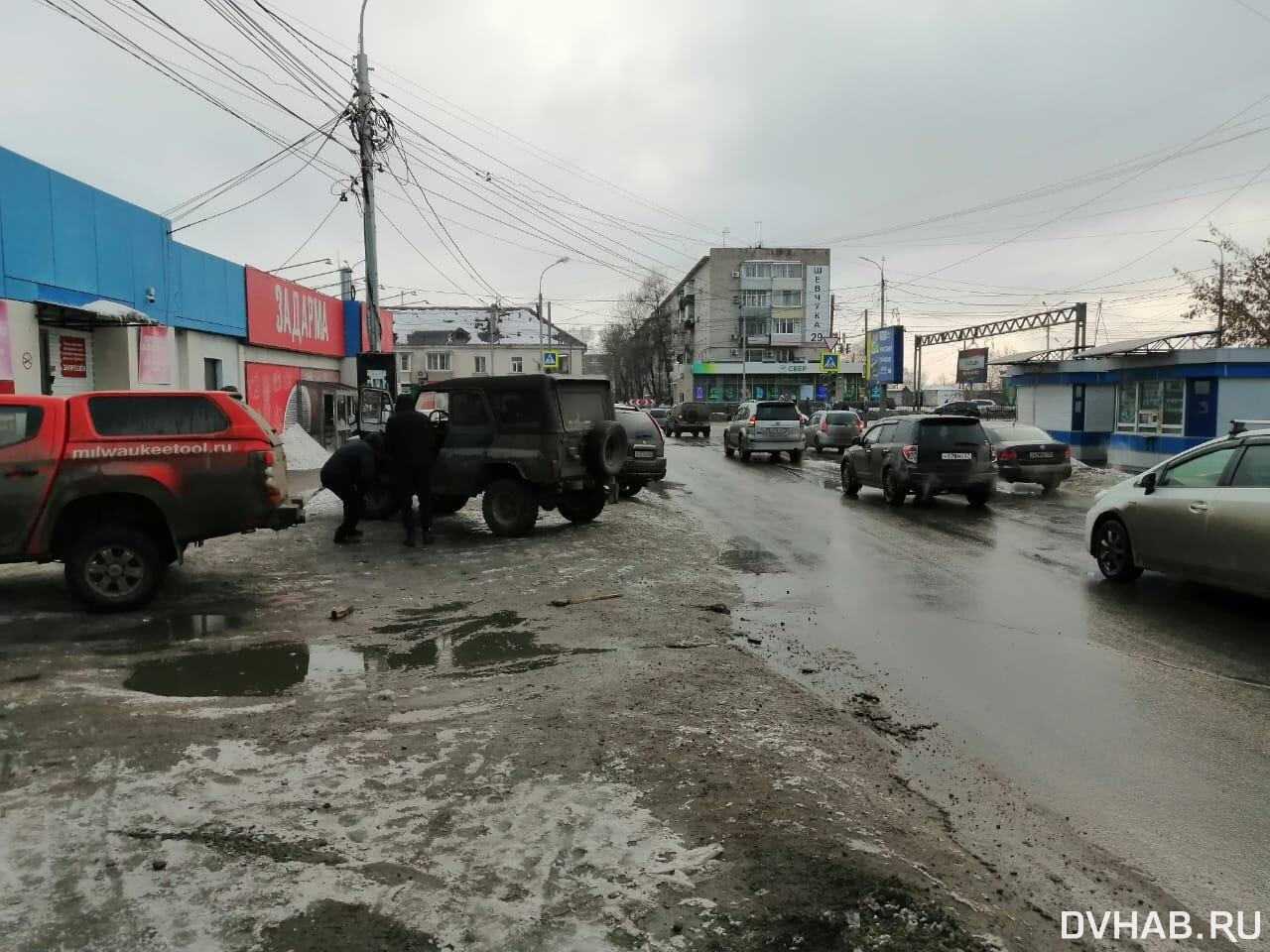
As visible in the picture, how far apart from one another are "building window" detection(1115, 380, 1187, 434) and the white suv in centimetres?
1891

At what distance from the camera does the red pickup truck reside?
23.1 ft

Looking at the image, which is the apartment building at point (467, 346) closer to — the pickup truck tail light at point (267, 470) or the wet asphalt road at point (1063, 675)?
the wet asphalt road at point (1063, 675)

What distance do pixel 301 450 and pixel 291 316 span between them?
6743 mm

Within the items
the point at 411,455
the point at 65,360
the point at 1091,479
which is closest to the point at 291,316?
the point at 65,360

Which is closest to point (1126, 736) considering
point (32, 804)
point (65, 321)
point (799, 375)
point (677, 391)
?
point (32, 804)

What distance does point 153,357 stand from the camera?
58.4 ft

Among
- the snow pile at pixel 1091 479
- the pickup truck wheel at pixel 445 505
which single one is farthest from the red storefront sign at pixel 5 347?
the snow pile at pixel 1091 479

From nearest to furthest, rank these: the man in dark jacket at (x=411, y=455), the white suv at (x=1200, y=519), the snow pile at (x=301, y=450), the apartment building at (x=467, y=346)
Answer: the white suv at (x=1200, y=519)
the man in dark jacket at (x=411, y=455)
the snow pile at (x=301, y=450)
the apartment building at (x=467, y=346)

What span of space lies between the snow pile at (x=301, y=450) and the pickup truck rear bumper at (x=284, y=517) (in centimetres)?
1358

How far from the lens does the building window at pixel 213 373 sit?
2088cm

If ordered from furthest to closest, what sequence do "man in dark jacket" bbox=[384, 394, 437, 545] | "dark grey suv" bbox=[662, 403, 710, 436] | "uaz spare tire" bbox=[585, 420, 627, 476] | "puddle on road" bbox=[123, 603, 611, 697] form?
"dark grey suv" bbox=[662, 403, 710, 436], "uaz spare tire" bbox=[585, 420, 627, 476], "man in dark jacket" bbox=[384, 394, 437, 545], "puddle on road" bbox=[123, 603, 611, 697]

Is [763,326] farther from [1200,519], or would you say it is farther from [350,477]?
[1200,519]

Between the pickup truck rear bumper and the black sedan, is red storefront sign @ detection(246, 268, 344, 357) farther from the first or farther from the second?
the black sedan

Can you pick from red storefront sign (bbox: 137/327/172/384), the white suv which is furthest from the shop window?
red storefront sign (bbox: 137/327/172/384)
